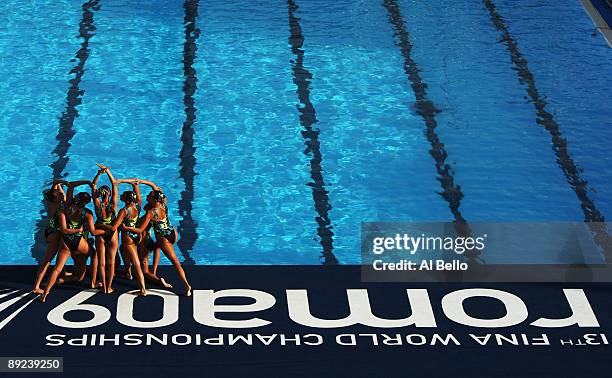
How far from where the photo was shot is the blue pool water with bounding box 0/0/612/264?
8.14 metres

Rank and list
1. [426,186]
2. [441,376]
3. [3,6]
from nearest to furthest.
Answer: [441,376]
[426,186]
[3,6]

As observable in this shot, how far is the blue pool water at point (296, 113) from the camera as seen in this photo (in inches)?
320

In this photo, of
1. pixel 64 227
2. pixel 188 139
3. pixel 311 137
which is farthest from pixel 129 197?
pixel 311 137

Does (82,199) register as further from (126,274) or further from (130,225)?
(126,274)

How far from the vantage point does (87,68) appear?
32.5 ft

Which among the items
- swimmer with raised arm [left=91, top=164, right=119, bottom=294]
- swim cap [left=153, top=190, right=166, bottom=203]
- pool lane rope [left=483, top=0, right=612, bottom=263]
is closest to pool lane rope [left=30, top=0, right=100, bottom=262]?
swimmer with raised arm [left=91, top=164, right=119, bottom=294]

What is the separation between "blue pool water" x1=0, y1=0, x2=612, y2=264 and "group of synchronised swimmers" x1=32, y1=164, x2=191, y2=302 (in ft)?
3.26

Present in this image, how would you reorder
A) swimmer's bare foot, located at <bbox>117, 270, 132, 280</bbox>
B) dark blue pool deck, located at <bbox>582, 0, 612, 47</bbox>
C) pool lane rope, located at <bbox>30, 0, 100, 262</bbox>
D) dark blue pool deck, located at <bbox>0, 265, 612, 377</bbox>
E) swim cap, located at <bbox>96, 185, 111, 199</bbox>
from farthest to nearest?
dark blue pool deck, located at <bbox>582, 0, 612, 47</bbox>, pool lane rope, located at <bbox>30, 0, 100, 262</bbox>, swimmer's bare foot, located at <bbox>117, 270, 132, 280</bbox>, swim cap, located at <bbox>96, 185, 111, 199</bbox>, dark blue pool deck, located at <bbox>0, 265, 612, 377</bbox>

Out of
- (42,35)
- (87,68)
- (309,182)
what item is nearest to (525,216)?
(309,182)

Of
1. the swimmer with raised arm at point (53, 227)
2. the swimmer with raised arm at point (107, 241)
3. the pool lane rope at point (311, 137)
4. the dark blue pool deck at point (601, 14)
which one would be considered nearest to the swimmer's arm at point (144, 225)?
the swimmer with raised arm at point (107, 241)

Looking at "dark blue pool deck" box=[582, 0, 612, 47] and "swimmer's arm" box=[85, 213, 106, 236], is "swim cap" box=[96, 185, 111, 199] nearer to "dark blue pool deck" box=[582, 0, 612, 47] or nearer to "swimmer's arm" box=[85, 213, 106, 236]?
"swimmer's arm" box=[85, 213, 106, 236]

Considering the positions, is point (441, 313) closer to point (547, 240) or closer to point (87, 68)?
point (547, 240)

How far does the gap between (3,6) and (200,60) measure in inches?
86.4

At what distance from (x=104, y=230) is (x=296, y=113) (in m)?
3.14
